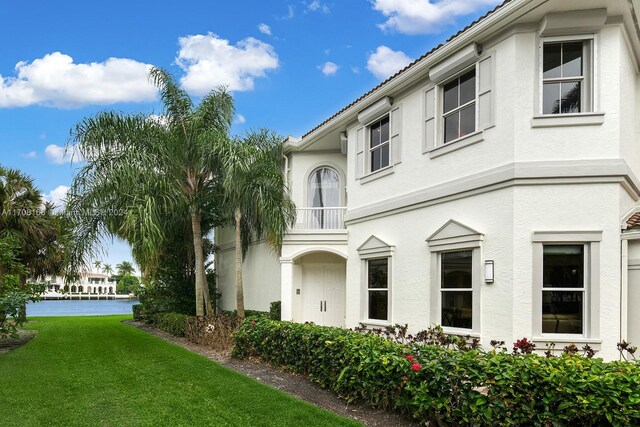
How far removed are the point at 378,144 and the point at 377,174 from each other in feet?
2.85

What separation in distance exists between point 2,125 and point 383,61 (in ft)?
47.5

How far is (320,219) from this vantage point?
629 inches

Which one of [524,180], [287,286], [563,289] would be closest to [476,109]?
[524,180]

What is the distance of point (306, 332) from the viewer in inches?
348

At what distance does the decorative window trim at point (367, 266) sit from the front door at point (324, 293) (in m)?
3.31

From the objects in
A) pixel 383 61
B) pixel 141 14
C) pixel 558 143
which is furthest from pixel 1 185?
pixel 558 143

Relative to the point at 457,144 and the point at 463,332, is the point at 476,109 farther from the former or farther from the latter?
the point at 463,332

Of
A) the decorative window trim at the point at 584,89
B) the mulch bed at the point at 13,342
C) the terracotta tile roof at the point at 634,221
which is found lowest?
the mulch bed at the point at 13,342

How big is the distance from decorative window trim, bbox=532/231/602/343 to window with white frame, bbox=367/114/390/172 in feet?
15.9

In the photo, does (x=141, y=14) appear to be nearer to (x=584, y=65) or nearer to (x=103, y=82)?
(x=103, y=82)

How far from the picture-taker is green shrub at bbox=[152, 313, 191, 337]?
615 inches

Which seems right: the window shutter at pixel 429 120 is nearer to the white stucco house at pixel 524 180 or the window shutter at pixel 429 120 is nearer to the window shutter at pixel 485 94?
the white stucco house at pixel 524 180

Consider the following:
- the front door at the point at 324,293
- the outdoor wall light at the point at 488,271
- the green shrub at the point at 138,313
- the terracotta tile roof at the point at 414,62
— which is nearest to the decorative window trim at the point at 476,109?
the terracotta tile roof at the point at 414,62

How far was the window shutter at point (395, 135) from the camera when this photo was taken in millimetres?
11812
